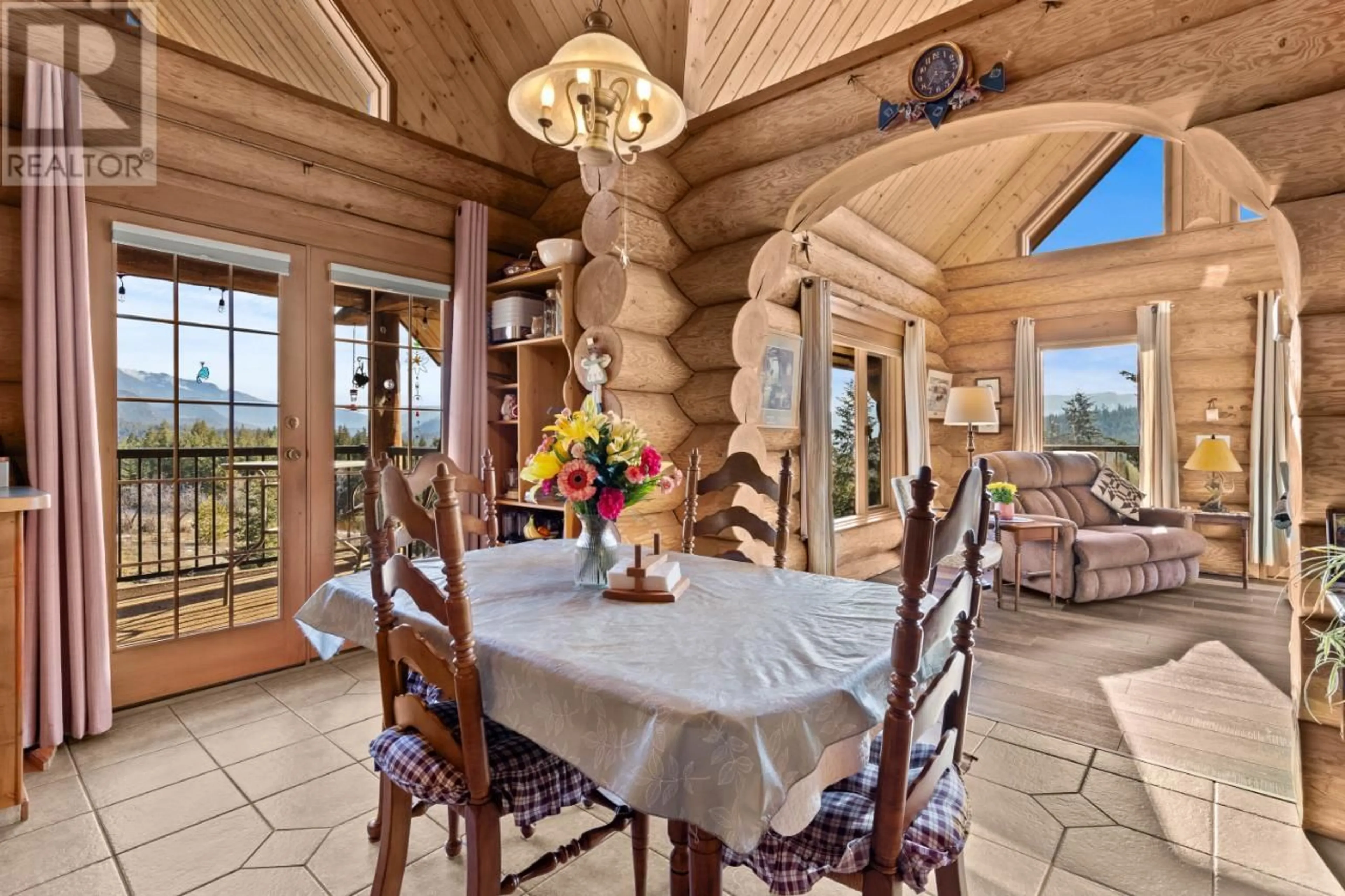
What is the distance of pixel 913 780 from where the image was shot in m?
1.19

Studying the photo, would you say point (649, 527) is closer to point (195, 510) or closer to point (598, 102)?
point (598, 102)

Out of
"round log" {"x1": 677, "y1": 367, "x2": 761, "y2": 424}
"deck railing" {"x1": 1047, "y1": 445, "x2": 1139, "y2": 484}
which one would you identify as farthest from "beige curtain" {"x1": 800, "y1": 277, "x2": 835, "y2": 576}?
"deck railing" {"x1": 1047, "y1": 445, "x2": 1139, "y2": 484}

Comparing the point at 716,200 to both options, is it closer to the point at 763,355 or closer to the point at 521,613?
the point at 763,355

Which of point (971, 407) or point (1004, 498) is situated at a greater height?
point (971, 407)

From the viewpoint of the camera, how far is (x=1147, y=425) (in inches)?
232

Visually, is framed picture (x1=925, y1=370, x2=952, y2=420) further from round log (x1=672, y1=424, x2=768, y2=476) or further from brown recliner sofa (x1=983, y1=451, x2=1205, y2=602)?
round log (x1=672, y1=424, x2=768, y2=476)

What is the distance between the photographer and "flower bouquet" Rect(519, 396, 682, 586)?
1.64 metres

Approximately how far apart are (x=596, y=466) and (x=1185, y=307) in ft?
21.3

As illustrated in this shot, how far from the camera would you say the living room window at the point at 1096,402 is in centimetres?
623

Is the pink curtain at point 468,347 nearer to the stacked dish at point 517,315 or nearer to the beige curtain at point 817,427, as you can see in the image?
the stacked dish at point 517,315

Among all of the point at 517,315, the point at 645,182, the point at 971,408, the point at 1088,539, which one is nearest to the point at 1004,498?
the point at 1088,539

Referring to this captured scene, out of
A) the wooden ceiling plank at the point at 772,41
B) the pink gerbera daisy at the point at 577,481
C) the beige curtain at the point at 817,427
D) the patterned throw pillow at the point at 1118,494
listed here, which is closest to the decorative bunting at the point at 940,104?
the wooden ceiling plank at the point at 772,41

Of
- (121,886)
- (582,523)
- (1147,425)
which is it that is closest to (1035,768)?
(582,523)

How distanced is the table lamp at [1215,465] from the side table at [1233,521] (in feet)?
0.34
